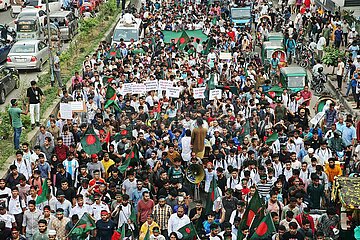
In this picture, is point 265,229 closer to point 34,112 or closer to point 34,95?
point 34,95

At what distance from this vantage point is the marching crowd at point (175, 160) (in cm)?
1415

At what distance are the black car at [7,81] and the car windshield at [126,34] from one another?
227 inches

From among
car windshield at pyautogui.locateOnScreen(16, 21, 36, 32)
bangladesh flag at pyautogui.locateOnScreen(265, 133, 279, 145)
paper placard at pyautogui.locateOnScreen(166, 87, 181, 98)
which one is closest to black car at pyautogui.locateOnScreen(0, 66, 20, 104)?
car windshield at pyautogui.locateOnScreen(16, 21, 36, 32)

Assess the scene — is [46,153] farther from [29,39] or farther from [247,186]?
[29,39]

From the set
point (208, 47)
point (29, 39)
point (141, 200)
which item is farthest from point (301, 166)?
point (29, 39)

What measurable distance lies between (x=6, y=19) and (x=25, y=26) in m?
9.83

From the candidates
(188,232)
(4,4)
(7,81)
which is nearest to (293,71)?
(7,81)

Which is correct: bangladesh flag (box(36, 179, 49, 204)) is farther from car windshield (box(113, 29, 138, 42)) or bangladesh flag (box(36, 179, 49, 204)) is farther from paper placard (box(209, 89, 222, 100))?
car windshield (box(113, 29, 138, 42))

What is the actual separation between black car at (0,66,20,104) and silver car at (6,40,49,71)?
2023 mm

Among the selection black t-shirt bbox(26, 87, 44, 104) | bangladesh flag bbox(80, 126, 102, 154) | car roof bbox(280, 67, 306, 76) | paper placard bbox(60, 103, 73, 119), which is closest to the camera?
bangladesh flag bbox(80, 126, 102, 154)

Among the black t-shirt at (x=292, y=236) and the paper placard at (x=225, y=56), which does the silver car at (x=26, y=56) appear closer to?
the paper placard at (x=225, y=56)

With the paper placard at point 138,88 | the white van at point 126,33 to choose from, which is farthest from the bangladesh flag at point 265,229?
the white van at point 126,33

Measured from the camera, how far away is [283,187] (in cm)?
1582

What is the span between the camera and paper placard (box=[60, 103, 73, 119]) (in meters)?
20.0
